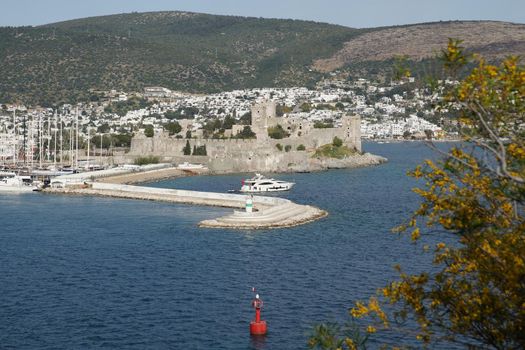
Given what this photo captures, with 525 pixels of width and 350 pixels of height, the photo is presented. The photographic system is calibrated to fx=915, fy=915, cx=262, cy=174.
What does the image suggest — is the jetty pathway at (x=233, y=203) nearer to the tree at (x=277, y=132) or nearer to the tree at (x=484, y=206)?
the tree at (x=277, y=132)

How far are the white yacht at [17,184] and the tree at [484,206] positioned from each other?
44306mm

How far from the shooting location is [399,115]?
145 meters

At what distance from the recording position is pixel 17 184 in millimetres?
52344

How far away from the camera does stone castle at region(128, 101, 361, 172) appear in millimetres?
65375

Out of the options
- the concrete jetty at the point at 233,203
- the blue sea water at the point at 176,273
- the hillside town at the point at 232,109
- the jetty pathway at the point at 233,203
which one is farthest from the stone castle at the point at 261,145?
the blue sea water at the point at 176,273

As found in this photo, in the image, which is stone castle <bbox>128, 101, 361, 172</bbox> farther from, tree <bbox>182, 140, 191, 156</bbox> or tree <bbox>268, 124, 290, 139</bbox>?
tree <bbox>268, 124, 290, 139</bbox>

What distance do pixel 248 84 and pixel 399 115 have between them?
4176 cm

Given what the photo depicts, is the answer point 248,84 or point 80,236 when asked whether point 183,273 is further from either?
A: point 248,84

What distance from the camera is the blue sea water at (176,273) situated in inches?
756

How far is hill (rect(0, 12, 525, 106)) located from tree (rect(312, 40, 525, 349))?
127m

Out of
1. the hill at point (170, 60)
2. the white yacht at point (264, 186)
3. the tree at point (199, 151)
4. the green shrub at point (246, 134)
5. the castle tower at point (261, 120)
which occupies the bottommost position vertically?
the white yacht at point (264, 186)

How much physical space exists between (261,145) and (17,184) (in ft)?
72.6

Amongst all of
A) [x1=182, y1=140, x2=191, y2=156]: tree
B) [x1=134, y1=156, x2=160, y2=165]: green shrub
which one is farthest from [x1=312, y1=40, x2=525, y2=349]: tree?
[x1=182, y1=140, x2=191, y2=156]: tree

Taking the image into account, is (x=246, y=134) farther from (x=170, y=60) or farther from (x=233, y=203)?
(x=170, y=60)
